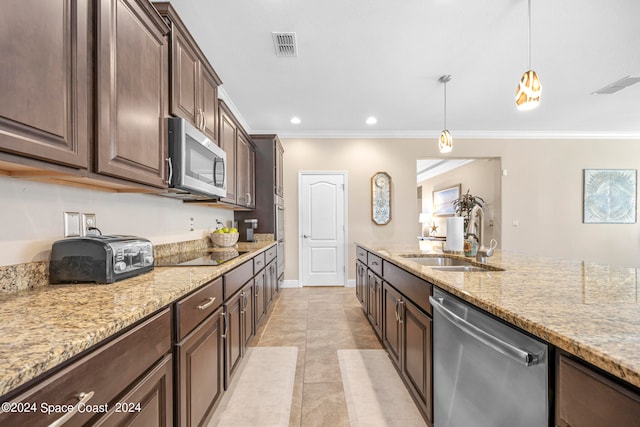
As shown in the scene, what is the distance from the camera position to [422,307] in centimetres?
153

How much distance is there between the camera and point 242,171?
3436 mm

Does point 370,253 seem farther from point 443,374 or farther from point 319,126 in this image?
point 319,126

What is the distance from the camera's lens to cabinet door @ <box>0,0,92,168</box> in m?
0.80

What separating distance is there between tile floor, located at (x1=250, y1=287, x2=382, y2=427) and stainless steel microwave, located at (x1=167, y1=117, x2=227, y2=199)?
4.93 feet

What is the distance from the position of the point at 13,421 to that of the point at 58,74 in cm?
97

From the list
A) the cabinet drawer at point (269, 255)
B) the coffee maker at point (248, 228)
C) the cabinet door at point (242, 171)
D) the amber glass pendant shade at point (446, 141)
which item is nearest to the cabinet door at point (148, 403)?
the cabinet drawer at point (269, 255)

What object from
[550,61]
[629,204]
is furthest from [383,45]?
[629,204]

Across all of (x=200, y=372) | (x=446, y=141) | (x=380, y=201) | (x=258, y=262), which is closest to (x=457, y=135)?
(x=380, y=201)

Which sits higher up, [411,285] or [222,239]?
[222,239]

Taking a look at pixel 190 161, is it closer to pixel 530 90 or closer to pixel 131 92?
pixel 131 92

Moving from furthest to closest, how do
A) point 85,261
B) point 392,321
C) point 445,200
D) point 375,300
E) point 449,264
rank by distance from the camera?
point 445,200 < point 375,300 < point 449,264 < point 392,321 < point 85,261

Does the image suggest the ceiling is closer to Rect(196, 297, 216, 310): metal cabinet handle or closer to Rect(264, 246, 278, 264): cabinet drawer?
Rect(264, 246, 278, 264): cabinet drawer

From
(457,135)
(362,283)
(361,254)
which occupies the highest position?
(457,135)

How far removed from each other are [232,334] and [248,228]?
229cm
